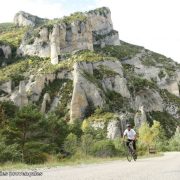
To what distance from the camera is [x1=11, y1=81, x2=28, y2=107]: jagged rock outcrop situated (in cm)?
12938

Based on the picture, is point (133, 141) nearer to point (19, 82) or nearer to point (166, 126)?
point (19, 82)

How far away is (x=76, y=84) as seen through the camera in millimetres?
135500

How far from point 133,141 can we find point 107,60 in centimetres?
13571

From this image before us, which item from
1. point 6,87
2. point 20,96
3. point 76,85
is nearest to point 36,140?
point 20,96

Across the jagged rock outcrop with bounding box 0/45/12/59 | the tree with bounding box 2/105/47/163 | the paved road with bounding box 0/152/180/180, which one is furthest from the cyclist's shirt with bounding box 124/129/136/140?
the jagged rock outcrop with bounding box 0/45/12/59

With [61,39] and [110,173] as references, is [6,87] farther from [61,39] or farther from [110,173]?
[110,173]

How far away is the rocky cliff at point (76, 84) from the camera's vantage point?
5167 inches

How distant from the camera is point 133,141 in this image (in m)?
26.9

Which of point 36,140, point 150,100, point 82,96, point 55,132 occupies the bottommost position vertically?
point 36,140

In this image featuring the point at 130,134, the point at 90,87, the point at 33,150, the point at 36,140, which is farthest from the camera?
the point at 90,87

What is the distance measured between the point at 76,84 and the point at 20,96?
631 inches

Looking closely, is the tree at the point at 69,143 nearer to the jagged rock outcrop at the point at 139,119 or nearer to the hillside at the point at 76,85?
the hillside at the point at 76,85

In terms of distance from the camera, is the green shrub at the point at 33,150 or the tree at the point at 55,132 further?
the tree at the point at 55,132

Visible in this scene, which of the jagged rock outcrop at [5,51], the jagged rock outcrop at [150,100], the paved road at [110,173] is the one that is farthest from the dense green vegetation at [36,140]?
the jagged rock outcrop at [5,51]
